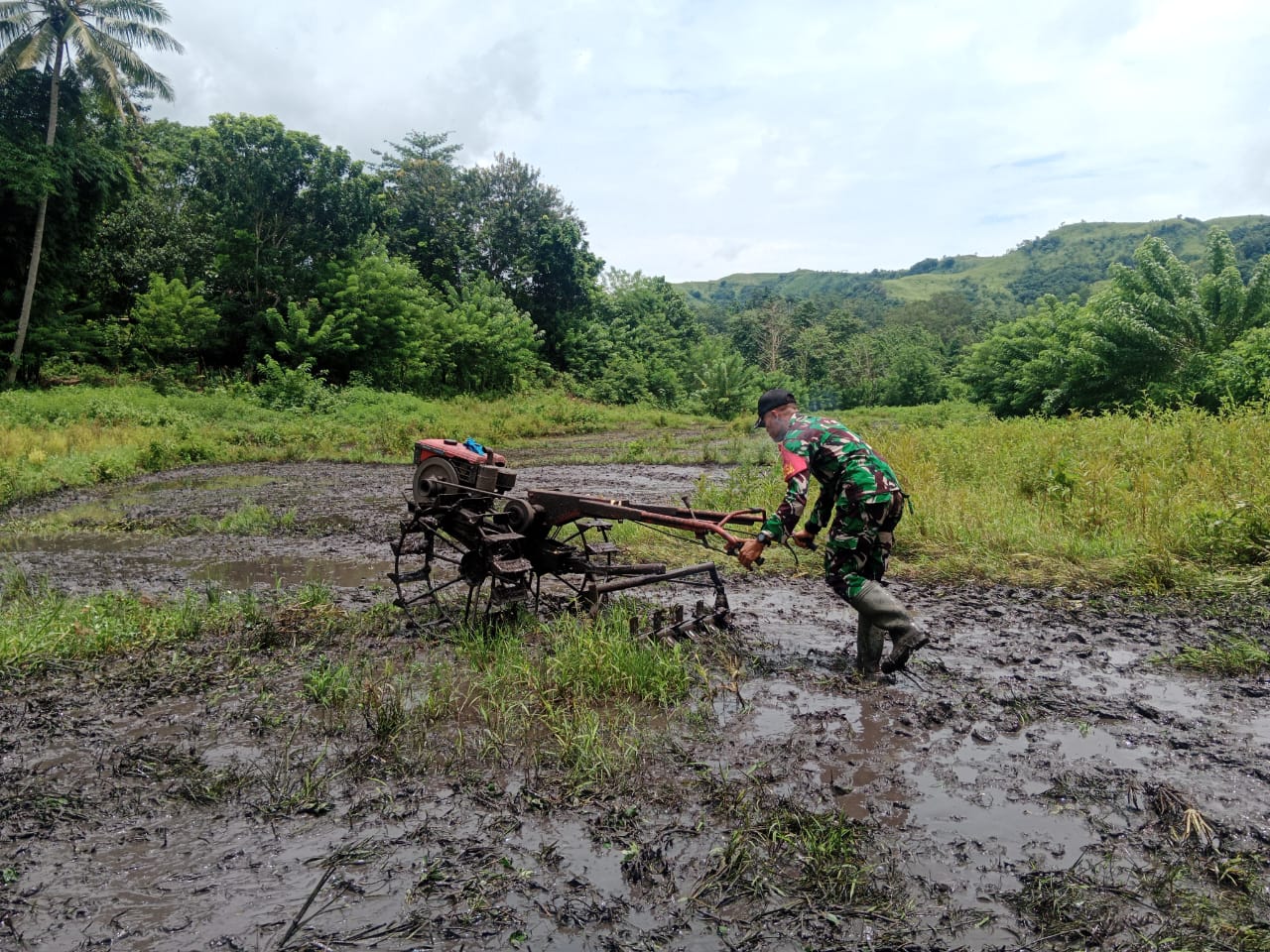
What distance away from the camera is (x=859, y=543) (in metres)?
5.14

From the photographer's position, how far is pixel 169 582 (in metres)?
8.34

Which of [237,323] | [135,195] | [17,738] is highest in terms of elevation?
[135,195]

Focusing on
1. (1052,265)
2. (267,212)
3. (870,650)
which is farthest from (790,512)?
(1052,265)

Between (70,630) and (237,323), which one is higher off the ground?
(237,323)

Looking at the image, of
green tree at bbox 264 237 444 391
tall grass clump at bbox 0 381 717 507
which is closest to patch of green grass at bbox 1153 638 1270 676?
tall grass clump at bbox 0 381 717 507

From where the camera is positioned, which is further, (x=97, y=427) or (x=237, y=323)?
(x=237, y=323)

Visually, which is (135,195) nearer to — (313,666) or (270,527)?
(270,527)

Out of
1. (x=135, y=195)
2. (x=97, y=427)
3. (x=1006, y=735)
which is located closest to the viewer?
(x=1006, y=735)

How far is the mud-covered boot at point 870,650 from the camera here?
5.29 meters

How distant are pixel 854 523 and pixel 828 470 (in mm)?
372

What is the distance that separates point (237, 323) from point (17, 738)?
2907 cm

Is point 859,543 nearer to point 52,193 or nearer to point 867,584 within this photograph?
point 867,584

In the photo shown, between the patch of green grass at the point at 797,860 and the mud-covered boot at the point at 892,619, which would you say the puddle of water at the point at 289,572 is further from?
the patch of green grass at the point at 797,860

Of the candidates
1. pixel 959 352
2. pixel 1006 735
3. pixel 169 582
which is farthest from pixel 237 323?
pixel 959 352
